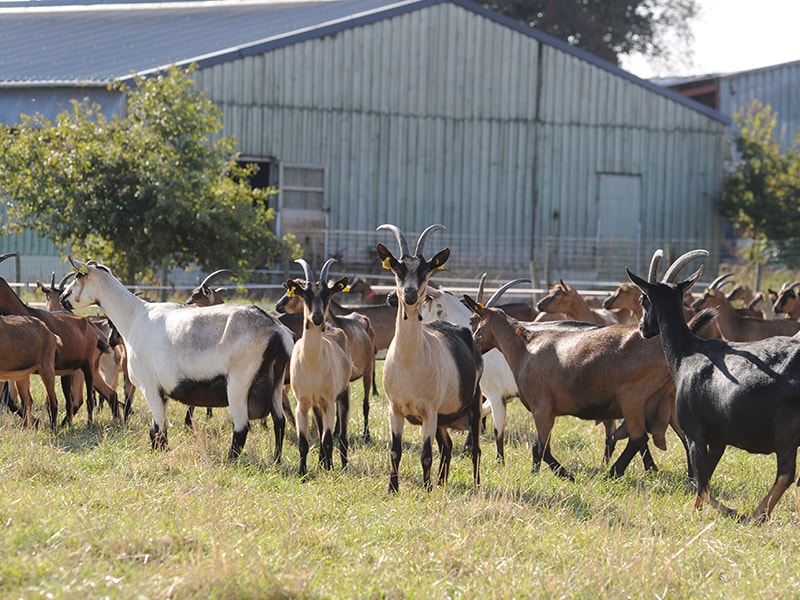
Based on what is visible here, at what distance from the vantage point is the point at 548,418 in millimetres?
10086

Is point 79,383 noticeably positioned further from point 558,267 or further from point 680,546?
point 558,267

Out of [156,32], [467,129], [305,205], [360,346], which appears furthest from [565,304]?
[156,32]

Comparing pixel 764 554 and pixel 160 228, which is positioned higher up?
pixel 160 228

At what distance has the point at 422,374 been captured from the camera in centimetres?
918

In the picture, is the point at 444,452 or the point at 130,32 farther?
the point at 130,32

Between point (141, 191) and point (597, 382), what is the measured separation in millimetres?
12181

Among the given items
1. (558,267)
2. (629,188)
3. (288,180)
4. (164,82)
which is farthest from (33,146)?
(629,188)

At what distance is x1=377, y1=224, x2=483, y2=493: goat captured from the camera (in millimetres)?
8945

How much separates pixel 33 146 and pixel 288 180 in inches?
294

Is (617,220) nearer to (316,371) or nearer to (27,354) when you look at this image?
(27,354)

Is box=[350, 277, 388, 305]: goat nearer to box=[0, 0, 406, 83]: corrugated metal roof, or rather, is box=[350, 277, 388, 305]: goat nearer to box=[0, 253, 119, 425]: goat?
box=[0, 0, 406, 83]: corrugated metal roof

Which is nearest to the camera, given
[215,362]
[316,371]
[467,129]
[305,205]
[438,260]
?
[438,260]

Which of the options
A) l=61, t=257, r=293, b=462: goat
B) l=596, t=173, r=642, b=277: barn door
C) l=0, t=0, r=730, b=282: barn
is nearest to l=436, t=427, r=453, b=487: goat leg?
l=61, t=257, r=293, b=462: goat

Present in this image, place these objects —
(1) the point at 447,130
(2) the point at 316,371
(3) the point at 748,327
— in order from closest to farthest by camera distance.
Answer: (2) the point at 316,371, (3) the point at 748,327, (1) the point at 447,130
